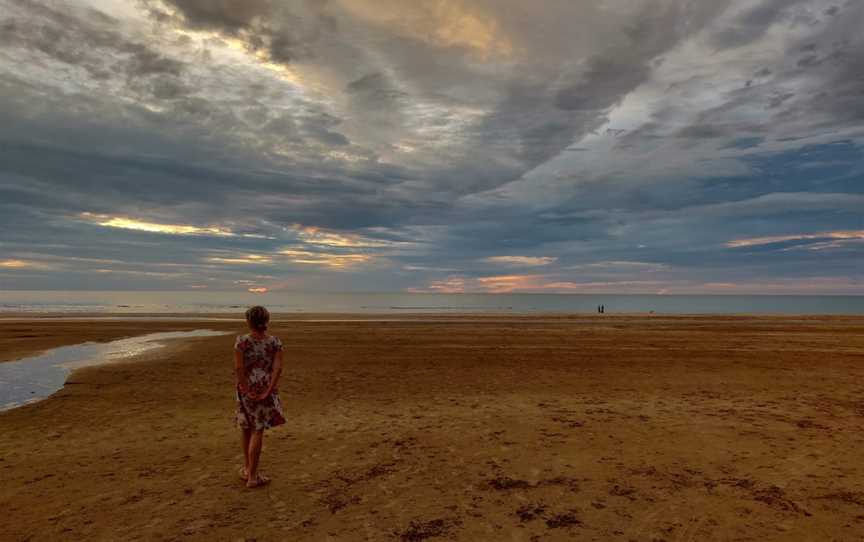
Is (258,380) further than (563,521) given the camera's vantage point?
Yes

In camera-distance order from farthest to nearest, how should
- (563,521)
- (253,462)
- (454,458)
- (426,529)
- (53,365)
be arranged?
(53,365), (454,458), (253,462), (563,521), (426,529)

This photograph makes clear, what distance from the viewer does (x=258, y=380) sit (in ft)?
23.2

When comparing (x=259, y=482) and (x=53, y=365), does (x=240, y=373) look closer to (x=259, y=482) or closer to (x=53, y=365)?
(x=259, y=482)

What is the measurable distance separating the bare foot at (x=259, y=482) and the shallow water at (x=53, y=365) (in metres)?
9.68

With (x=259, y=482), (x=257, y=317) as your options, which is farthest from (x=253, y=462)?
(x=257, y=317)

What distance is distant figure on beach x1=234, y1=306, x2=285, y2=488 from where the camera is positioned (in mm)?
6953

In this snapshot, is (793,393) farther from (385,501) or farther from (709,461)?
(385,501)

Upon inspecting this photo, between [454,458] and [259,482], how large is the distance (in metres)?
3.15

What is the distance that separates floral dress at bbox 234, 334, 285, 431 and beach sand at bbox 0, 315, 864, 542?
3.32ft

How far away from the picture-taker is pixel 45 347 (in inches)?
1037

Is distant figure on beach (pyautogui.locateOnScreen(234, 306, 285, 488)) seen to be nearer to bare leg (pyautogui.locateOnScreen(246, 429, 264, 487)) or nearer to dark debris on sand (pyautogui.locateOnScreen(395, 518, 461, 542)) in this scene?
bare leg (pyautogui.locateOnScreen(246, 429, 264, 487))

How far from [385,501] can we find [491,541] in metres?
1.72

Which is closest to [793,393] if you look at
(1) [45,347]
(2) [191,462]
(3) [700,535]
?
(3) [700,535]

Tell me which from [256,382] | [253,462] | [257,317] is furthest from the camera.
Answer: [253,462]
